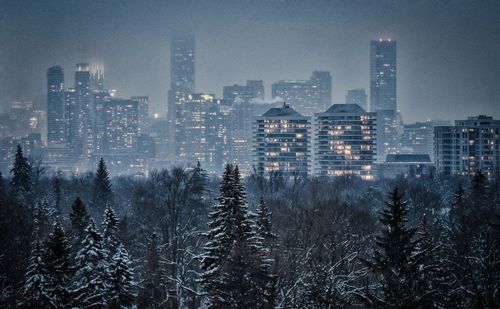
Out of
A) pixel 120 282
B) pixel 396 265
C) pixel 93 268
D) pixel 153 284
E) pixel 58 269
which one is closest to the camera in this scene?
pixel 396 265

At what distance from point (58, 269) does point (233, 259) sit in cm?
815

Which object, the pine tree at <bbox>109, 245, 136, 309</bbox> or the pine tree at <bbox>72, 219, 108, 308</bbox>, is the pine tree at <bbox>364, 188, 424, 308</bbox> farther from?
the pine tree at <bbox>72, 219, 108, 308</bbox>

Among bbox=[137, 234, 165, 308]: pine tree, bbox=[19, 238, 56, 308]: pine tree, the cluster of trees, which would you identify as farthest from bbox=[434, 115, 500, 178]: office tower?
bbox=[19, 238, 56, 308]: pine tree

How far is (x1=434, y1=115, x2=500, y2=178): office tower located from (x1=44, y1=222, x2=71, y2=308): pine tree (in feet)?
545

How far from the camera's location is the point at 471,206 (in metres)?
72.8

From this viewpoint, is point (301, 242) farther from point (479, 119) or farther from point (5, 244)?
point (479, 119)

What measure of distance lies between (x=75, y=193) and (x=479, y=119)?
125758mm

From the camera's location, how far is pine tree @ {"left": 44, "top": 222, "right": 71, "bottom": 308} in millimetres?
33125

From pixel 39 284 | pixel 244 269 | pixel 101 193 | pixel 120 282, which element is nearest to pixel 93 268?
pixel 120 282

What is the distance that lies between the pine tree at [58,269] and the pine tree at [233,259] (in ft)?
22.6

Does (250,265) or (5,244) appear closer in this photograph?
(250,265)

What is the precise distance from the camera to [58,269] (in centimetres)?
3356

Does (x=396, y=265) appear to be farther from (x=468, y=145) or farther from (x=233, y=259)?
(x=468, y=145)

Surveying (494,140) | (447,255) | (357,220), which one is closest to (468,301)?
(447,255)
